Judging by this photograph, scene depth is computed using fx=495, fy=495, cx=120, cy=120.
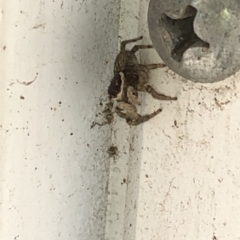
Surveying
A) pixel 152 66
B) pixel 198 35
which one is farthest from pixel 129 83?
pixel 198 35

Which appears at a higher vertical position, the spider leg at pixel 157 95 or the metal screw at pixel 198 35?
the metal screw at pixel 198 35

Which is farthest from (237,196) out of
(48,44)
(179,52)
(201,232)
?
(48,44)

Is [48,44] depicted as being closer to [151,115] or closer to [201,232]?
[151,115]

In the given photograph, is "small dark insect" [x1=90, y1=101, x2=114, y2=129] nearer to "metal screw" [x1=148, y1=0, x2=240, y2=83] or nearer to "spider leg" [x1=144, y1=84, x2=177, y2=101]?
"spider leg" [x1=144, y1=84, x2=177, y2=101]

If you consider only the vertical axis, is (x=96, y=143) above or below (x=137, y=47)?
below

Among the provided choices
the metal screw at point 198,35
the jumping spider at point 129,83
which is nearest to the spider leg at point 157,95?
the jumping spider at point 129,83

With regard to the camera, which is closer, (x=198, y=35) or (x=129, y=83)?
(x=198, y=35)

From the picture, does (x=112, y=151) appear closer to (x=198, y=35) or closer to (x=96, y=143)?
(x=96, y=143)

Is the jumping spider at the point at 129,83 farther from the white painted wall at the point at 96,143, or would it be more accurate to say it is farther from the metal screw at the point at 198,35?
the metal screw at the point at 198,35
